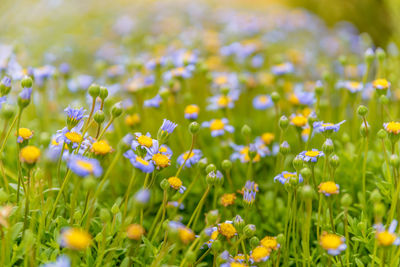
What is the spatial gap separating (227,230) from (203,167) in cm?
26

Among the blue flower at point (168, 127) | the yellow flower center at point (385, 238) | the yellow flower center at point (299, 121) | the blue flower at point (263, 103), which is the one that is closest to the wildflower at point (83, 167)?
the blue flower at point (168, 127)

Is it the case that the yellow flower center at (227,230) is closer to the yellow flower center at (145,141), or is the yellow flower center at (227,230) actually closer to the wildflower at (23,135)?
the yellow flower center at (145,141)

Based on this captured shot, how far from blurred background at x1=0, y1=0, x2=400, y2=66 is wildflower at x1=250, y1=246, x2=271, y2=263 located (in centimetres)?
281

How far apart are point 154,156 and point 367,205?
89 cm

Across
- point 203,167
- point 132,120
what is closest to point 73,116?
point 203,167

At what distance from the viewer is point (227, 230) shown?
140 centimetres

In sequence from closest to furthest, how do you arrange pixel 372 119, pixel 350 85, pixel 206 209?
pixel 206 209 → pixel 350 85 → pixel 372 119

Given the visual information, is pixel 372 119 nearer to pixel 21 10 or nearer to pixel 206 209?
pixel 206 209

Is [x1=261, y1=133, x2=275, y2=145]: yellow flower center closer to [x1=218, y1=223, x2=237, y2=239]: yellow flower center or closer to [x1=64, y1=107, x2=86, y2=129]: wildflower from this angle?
[x1=218, y1=223, x2=237, y2=239]: yellow flower center

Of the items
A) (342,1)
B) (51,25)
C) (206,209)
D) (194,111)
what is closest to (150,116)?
(194,111)

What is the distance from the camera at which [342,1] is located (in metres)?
4.93

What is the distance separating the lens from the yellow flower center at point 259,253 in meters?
1.33

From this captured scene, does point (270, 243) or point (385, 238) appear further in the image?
point (270, 243)

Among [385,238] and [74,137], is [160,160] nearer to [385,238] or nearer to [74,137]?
[74,137]
